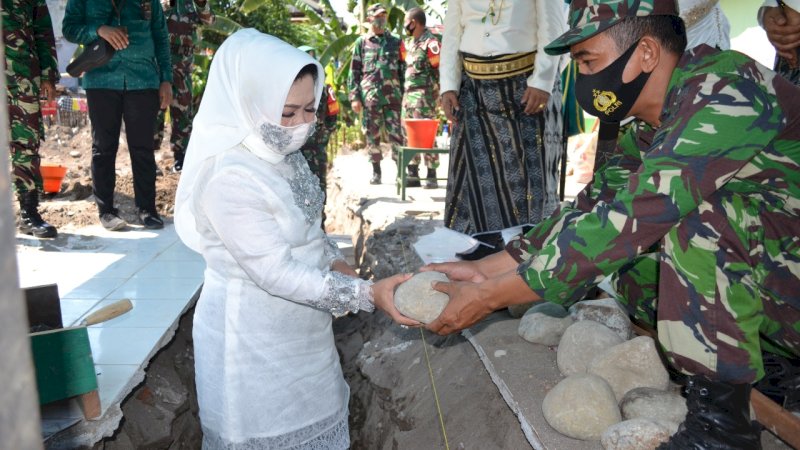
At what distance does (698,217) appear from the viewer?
1919 mm

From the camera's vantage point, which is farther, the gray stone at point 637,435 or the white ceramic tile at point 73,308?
the white ceramic tile at point 73,308

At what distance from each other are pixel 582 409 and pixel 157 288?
9.05 ft

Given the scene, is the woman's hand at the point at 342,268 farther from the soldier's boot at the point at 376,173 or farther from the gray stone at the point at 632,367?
the soldier's boot at the point at 376,173

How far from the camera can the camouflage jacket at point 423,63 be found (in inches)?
346

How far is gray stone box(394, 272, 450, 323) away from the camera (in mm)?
2396

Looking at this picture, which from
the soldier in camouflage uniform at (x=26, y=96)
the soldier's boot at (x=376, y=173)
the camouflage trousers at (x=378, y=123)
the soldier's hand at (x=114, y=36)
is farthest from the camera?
the soldier's boot at (x=376, y=173)

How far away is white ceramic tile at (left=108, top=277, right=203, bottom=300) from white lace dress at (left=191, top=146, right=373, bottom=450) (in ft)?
4.89

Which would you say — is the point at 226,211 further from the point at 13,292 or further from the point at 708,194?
the point at 13,292

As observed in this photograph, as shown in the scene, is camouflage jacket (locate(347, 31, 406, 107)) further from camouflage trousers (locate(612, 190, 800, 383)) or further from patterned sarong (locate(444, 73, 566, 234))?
camouflage trousers (locate(612, 190, 800, 383))

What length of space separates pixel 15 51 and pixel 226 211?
3.59m

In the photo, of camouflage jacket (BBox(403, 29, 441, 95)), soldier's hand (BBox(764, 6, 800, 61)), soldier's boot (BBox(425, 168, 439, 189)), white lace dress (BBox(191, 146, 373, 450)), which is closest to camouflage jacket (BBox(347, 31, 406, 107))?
camouflage jacket (BBox(403, 29, 441, 95))

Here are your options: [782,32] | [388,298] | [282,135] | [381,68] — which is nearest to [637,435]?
[388,298]

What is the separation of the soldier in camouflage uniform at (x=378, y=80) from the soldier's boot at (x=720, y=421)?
783 cm

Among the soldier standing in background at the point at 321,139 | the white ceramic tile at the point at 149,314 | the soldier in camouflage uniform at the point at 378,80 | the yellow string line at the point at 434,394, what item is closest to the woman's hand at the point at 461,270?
the yellow string line at the point at 434,394
